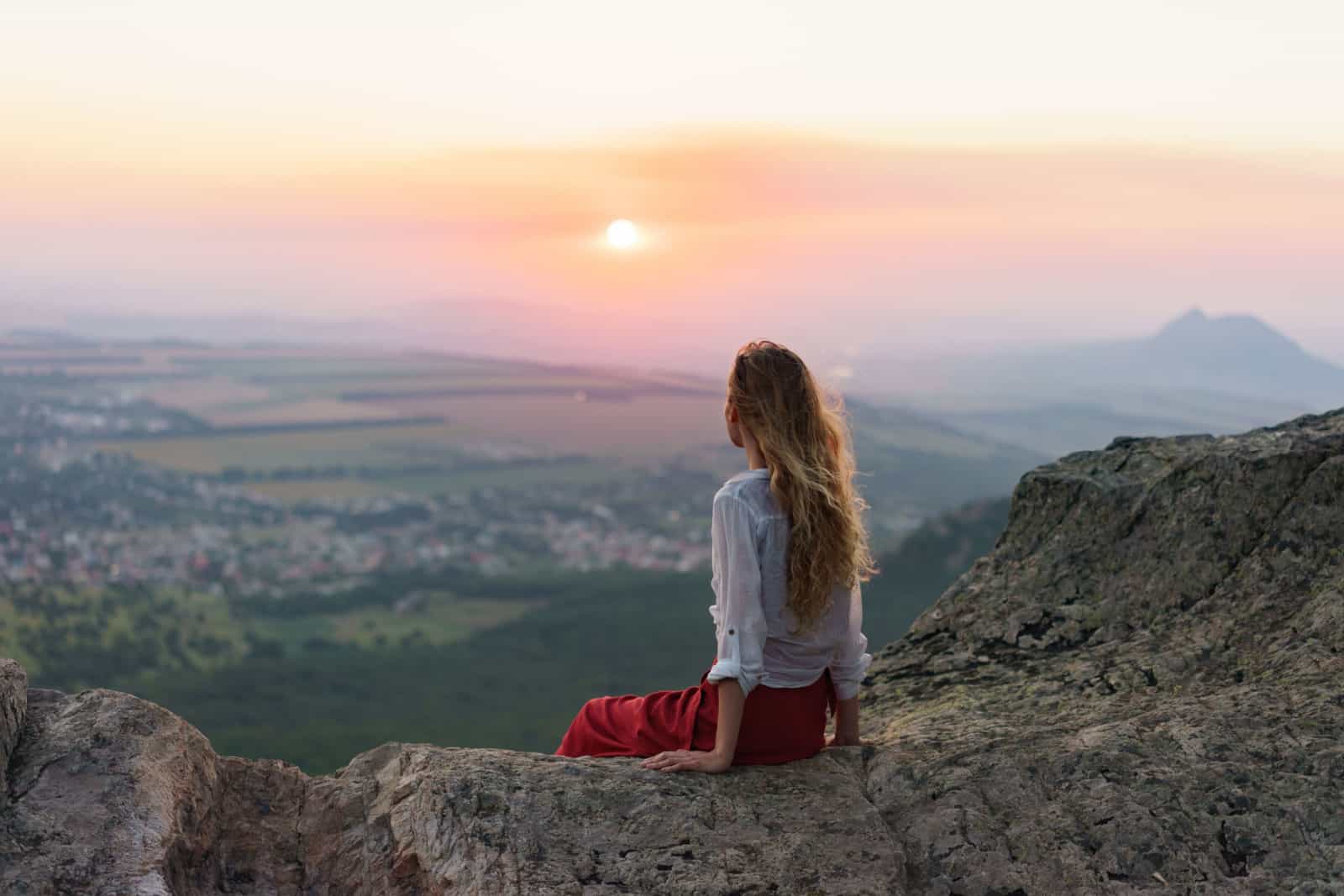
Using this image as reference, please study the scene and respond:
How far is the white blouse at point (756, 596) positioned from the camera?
5078mm

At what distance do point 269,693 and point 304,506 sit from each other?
51.9 metres

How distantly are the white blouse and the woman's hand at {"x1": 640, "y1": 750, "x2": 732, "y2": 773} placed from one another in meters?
0.42

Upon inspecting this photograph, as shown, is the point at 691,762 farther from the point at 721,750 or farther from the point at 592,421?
the point at 592,421

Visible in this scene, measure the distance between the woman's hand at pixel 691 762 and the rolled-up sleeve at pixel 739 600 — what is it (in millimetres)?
423

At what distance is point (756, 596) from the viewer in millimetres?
5109

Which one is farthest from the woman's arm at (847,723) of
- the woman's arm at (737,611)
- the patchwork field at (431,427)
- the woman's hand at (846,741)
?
the patchwork field at (431,427)

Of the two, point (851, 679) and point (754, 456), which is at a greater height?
point (754, 456)

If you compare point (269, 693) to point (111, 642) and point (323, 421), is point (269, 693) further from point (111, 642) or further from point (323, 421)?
point (323, 421)

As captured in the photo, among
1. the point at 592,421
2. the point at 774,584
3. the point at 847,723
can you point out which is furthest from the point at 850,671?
the point at 592,421

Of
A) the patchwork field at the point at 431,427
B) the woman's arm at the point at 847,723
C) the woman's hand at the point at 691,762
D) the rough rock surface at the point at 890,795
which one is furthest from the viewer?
the patchwork field at the point at 431,427

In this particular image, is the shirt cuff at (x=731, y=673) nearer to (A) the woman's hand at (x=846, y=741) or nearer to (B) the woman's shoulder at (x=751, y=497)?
(B) the woman's shoulder at (x=751, y=497)

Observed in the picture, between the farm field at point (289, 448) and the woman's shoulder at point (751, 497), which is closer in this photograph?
the woman's shoulder at point (751, 497)

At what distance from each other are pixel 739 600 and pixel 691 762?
0.88m

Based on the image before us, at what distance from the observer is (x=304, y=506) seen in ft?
316
